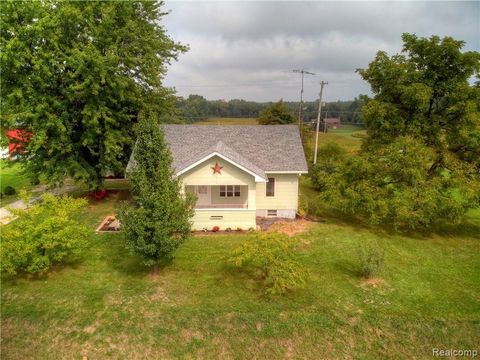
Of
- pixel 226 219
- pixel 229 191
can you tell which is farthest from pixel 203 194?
pixel 226 219

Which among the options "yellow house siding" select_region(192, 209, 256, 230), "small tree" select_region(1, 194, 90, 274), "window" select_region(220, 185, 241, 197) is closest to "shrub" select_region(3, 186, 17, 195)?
"small tree" select_region(1, 194, 90, 274)

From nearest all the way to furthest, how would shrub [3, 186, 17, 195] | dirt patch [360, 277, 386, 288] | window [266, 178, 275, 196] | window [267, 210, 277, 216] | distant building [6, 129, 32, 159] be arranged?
dirt patch [360, 277, 386, 288], distant building [6, 129, 32, 159], window [266, 178, 275, 196], window [267, 210, 277, 216], shrub [3, 186, 17, 195]

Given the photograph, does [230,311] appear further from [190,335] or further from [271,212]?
[271,212]

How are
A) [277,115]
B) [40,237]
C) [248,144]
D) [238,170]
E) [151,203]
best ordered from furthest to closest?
[277,115], [248,144], [238,170], [40,237], [151,203]

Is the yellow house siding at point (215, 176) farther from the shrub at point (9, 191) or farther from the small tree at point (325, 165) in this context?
the shrub at point (9, 191)

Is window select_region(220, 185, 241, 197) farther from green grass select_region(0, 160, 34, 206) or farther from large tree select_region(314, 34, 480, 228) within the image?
green grass select_region(0, 160, 34, 206)


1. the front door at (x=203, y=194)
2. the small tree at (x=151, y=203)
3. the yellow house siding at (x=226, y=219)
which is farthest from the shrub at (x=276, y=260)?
the front door at (x=203, y=194)
